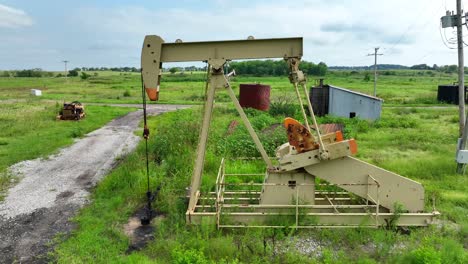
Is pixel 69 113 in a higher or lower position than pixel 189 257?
higher

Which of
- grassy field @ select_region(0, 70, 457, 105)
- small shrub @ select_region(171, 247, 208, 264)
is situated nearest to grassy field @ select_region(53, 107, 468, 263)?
small shrub @ select_region(171, 247, 208, 264)

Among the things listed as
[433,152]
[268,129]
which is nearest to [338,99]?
[268,129]

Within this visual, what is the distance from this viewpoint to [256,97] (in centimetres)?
1981

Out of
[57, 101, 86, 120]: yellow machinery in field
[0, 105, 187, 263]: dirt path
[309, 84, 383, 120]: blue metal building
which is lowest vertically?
[0, 105, 187, 263]: dirt path

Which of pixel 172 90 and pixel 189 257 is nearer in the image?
pixel 189 257

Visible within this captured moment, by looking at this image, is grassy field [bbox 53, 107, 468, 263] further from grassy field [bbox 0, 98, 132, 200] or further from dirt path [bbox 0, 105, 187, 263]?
grassy field [bbox 0, 98, 132, 200]

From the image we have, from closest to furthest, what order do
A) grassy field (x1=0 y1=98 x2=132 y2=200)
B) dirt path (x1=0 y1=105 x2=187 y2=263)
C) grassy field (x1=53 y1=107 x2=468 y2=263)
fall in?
grassy field (x1=53 y1=107 x2=468 y2=263) → dirt path (x1=0 y1=105 x2=187 y2=263) → grassy field (x1=0 y1=98 x2=132 y2=200)

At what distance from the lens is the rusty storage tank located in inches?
778

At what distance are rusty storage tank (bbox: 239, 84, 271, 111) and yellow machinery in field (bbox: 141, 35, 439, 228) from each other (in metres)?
14.0

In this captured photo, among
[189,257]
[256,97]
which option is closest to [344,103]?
[256,97]

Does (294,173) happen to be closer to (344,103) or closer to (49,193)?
(49,193)

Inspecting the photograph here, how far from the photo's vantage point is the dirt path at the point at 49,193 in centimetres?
536

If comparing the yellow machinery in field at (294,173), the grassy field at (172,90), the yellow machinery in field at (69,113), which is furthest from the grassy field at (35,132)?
the grassy field at (172,90)

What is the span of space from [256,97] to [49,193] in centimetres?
1339
